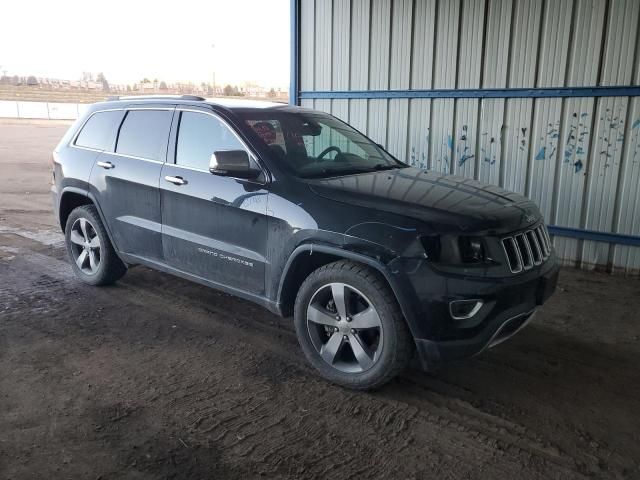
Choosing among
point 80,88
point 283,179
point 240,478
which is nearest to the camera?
point 240,478

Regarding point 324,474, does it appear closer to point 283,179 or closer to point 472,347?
point 472,347

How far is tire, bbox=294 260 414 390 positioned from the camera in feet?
11.0

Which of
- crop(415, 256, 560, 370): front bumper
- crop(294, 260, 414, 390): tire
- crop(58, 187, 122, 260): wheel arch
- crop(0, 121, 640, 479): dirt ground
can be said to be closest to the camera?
crop(0, 121, 640, 479): dirt ground

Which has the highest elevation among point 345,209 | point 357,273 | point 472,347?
point 345,209

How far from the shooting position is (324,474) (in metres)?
2.78

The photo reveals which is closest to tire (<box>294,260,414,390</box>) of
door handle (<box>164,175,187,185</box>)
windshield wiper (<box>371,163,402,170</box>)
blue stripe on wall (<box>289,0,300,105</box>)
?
windshield wiper (<box>371,163,402,170</box>)

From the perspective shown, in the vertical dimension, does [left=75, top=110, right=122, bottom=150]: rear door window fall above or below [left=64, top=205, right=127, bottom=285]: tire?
above

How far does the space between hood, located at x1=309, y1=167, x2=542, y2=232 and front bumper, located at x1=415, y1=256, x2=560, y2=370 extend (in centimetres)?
38

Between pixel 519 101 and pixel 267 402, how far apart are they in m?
5.10

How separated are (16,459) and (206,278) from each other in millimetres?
1873

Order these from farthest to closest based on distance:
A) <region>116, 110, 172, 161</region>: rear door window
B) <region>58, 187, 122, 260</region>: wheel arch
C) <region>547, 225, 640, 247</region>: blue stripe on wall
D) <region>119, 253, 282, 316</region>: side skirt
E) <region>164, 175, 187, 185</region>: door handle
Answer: <region>547, 225, 640, 247</region>: blue stripe on wall, <region>58, 187, 122, 260</region>: wheel arch, <region>116, 110, 172, 161</region>: rear door window, <region>164, 175, 187, 185</region>: door handle, <region>119, 253, 282, 316</region>: side skirt

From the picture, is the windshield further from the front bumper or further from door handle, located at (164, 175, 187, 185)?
the front bumper

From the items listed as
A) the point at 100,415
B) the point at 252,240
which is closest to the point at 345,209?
the point at 252,240

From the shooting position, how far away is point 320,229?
3.54 metres
